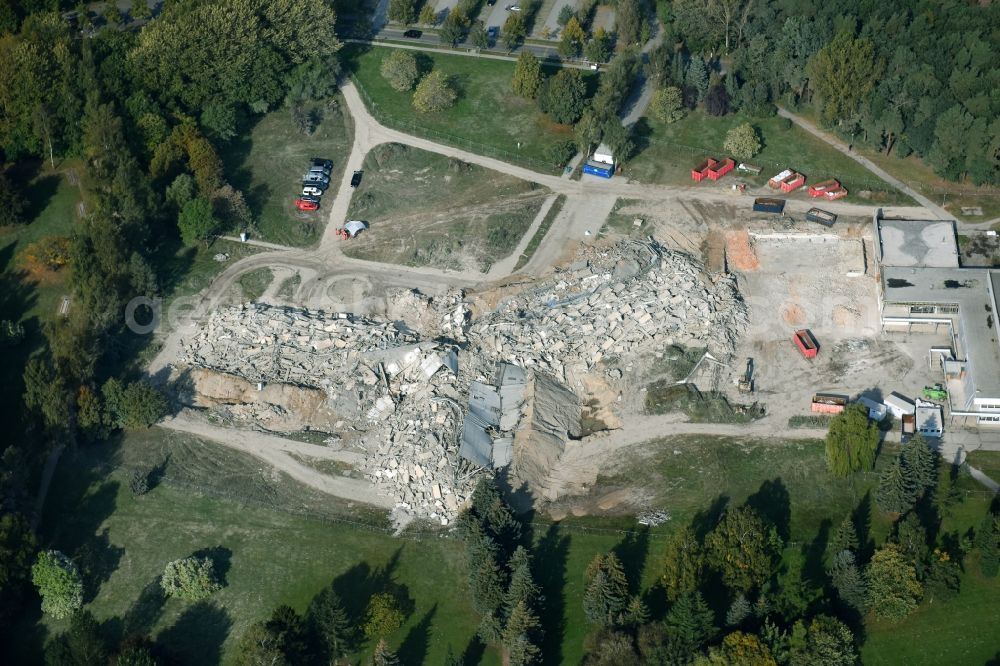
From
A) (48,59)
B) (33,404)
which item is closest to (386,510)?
(33,404)

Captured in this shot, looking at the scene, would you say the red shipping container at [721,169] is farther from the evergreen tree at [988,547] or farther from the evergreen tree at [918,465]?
the evergreen tree at [988,547]

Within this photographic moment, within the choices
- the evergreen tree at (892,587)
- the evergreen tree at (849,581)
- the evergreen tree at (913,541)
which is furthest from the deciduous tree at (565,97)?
the evergreen tree at (892,587)

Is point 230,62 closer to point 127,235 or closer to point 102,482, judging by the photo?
point 127,235

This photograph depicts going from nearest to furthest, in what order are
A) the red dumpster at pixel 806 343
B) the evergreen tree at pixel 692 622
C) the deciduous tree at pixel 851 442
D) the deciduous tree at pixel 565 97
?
the evergreen tree at pixel 692 622 → the deciduous tree at pixel 851 442 → the red dumpster at pixel 806 343 → the deciduous tree at pixel 565 97

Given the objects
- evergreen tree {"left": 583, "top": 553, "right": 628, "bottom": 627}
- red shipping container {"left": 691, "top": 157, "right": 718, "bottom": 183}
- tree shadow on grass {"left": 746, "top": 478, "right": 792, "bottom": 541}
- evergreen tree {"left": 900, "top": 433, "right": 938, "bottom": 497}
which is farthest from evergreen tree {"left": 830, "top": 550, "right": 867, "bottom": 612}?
red shipping container {"left": 691, "top": 157, "right": 718, "bottom": 183}

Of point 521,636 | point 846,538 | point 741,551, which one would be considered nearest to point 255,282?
point 521,636

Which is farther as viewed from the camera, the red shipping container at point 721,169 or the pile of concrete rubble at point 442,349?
the red shipping container at point 721,169
